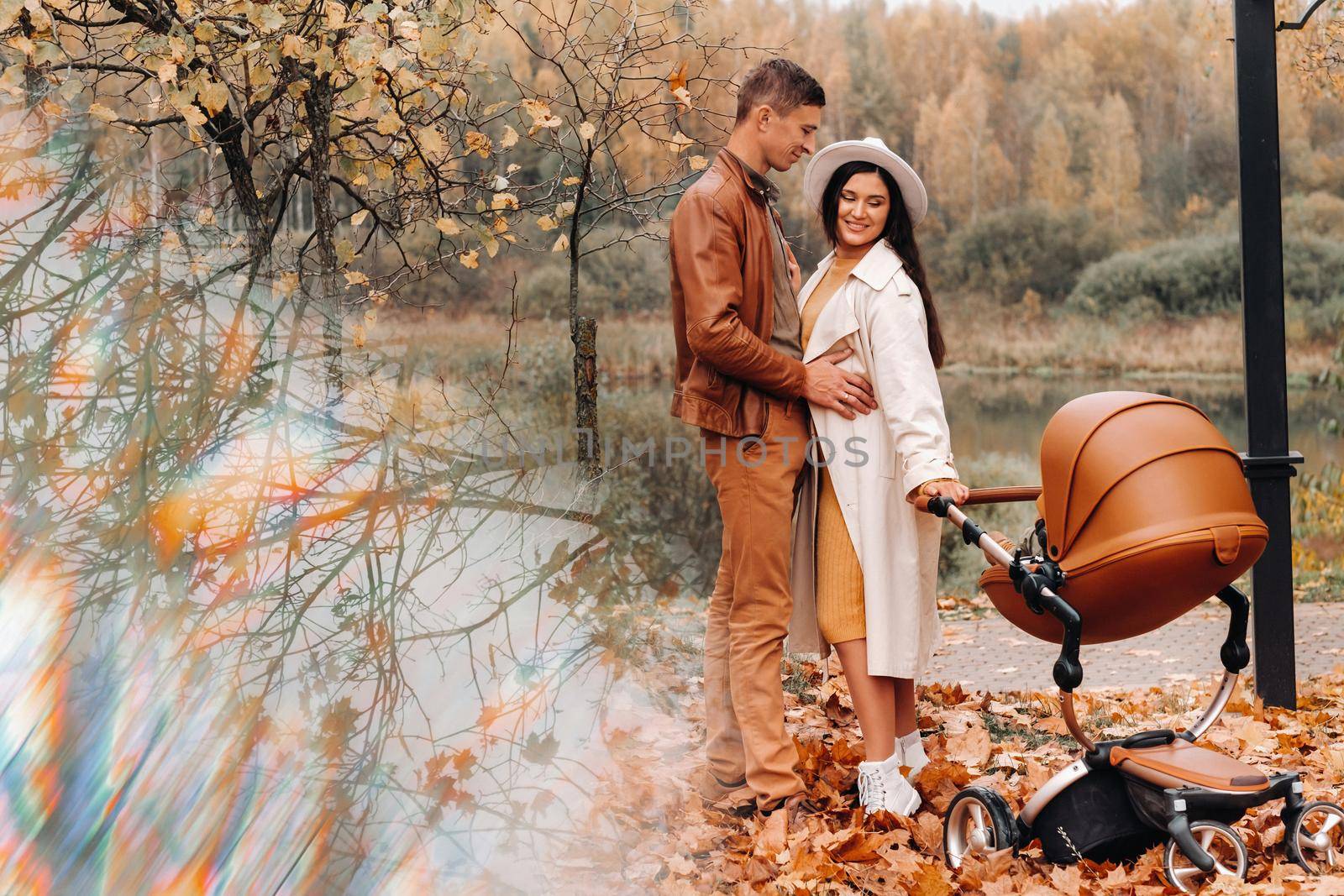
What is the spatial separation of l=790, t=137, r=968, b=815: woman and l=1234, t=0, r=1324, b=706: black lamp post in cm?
138

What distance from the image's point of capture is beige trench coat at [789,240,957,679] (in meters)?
2.79

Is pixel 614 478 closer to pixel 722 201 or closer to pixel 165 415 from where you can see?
pixel 722 201

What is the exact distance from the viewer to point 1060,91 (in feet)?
25.7

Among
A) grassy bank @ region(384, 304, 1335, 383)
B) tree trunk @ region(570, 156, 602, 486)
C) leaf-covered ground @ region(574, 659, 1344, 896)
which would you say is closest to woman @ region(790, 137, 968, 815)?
leaf-covered ground @ region(574, 659, 1344, 896)

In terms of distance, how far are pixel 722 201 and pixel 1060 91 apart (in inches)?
234

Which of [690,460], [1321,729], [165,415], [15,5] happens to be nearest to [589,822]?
[165,415]

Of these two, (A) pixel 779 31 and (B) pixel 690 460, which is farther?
(A) pixel 779 31

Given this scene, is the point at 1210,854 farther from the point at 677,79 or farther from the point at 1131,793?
the point at 677,79

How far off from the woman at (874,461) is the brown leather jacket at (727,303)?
166mm

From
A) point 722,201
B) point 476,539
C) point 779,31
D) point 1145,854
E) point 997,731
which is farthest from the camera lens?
point 779,31

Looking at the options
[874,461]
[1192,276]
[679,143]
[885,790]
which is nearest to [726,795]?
[885,790]

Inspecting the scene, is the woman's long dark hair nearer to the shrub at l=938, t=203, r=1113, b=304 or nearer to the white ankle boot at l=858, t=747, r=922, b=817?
the white ankle boot at l=858, t=747, r=922, b=817

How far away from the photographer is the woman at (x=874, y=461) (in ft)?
9.23

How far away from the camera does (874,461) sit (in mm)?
2846
